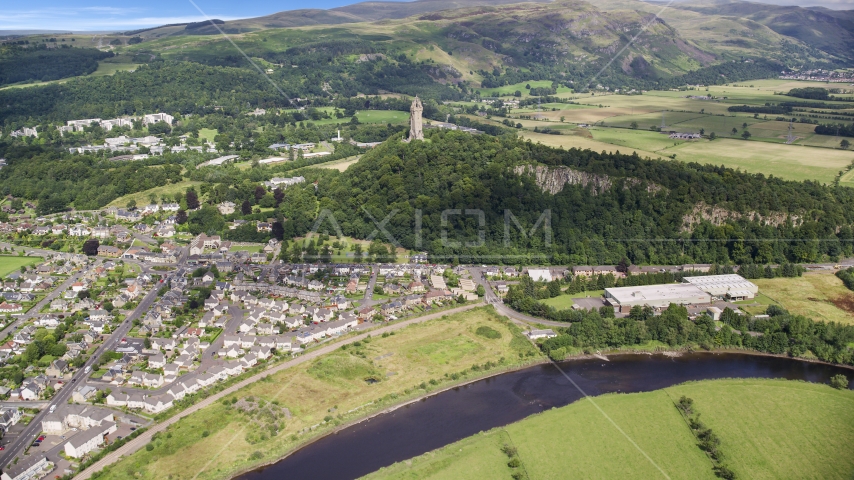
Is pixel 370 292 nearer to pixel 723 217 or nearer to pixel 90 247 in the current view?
pixel 90 247

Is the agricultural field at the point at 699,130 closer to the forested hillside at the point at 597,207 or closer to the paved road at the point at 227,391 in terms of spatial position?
the forested hillside at the point at 597,207

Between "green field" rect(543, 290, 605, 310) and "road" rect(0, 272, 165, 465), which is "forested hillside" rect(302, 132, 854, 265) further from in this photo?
"road" rect(0, 272, 165, 465)

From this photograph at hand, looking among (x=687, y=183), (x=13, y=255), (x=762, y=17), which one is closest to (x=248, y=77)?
(x=13, y=255)

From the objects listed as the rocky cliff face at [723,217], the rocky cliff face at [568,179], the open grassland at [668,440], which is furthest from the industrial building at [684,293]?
the rocky cliff face at [568,179]

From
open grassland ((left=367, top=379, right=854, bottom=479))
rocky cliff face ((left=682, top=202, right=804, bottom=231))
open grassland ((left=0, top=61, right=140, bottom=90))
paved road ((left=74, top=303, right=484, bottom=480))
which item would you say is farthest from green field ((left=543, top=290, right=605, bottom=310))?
open grassland ((left=0, top=61, right=140, bottom=90))

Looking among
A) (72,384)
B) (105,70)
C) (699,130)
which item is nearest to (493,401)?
A: (72,384)

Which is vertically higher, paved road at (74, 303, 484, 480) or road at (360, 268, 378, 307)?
road at (360, 268, 378, 307)
